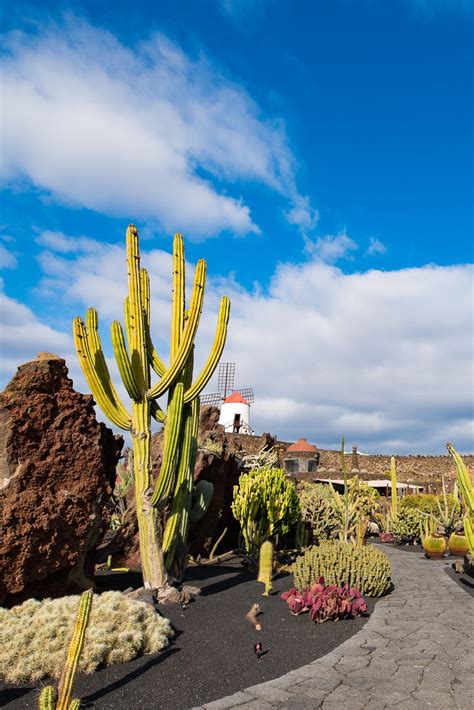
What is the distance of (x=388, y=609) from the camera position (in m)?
6.91

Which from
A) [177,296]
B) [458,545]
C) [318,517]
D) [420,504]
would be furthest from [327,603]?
[420,504]

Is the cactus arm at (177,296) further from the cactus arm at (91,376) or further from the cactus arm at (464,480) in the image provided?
the cactus arm at (464,480)

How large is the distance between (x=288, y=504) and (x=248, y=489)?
3.86 feet

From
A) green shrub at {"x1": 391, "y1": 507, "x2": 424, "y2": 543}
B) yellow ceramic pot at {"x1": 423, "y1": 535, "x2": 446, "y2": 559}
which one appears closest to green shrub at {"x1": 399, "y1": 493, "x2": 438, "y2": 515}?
green shrub at {"x1": 391, "y1": 507, "x2": 424, "y2": 543}

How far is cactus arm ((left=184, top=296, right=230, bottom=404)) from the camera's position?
25.3ft

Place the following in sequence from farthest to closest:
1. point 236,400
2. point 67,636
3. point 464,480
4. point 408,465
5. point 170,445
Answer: point 236,400, point 408,465, point 464,480, point 170,445, point 67,636

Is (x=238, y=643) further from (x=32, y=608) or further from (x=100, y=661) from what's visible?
(x=32, y=608)

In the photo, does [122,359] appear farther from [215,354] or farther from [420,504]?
[420,504]

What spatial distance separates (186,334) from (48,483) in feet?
8.97

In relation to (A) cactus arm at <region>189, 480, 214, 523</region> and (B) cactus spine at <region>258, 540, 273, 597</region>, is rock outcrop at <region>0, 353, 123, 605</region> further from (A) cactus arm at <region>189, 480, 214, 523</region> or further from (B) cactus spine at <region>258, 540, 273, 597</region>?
(B) cactus spine at <region>258, 540, 273, 597</region>

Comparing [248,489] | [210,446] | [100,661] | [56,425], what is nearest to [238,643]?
[100,661]

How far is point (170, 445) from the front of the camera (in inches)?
289

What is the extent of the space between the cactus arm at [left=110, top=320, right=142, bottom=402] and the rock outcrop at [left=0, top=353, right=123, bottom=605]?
657mm

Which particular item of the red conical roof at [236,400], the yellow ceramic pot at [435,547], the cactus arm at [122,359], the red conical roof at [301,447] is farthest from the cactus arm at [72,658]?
the red conical roof at [236,400]
